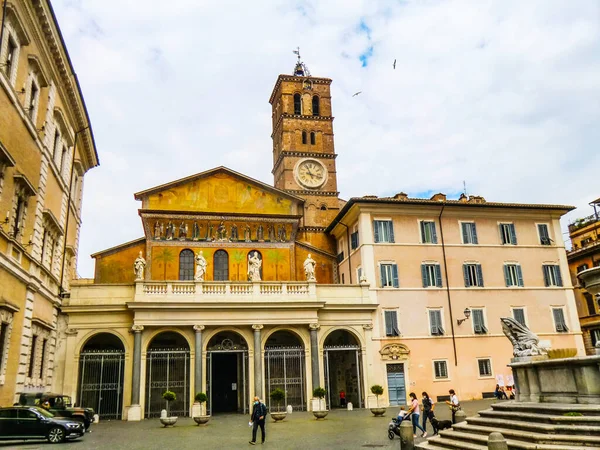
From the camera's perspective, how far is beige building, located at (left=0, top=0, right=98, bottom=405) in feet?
55.8

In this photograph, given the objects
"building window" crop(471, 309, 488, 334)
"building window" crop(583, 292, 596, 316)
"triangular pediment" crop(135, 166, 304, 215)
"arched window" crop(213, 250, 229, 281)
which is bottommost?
"building window" crop(471, 309, 488, 334)

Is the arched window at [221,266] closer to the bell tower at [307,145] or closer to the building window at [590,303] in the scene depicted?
the bell tower at [307,145]

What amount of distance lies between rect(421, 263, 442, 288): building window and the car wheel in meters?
20.7

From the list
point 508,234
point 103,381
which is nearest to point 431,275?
point 508,234

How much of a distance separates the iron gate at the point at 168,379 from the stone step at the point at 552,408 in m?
17.9

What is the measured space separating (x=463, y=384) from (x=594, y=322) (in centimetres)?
1710

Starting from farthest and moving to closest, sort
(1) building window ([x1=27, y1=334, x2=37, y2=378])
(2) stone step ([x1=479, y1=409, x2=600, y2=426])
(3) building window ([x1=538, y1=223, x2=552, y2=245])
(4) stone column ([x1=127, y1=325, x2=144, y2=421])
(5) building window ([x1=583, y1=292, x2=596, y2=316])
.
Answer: (5) building window ([x1=583, y1=292, x2=596, y2=316]), (3) building window ([x1=538, y1=223, x2=552, y2=245]), (4) stone column ([x1=127, y1=325, x2=144, y2=421]), (1) building window ([x1=27, y1=334, x2=37, y2=378]), (2) stone step ([x1=479, y1=409, x2=600, y2=426])

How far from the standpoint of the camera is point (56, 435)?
17.0 meters

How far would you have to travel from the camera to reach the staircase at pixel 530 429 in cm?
1039

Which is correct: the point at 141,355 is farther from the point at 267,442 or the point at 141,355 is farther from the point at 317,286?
the point at 267,442

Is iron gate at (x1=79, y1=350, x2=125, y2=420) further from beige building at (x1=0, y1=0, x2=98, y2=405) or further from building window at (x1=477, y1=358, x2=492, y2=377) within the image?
building window at (x1=477, y1=358, x2=492, y2=377)

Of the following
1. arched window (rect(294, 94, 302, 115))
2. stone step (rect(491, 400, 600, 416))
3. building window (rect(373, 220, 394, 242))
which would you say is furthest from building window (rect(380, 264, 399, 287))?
arched window (rect(294, 94, 302, 115))

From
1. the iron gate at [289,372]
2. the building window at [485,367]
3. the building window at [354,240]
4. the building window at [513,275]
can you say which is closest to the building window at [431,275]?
the building window at [354,240]

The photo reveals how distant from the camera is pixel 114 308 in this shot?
27359mm
